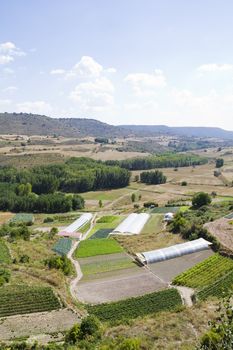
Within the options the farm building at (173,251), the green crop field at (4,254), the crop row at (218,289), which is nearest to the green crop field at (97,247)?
the farm building at (173,251)

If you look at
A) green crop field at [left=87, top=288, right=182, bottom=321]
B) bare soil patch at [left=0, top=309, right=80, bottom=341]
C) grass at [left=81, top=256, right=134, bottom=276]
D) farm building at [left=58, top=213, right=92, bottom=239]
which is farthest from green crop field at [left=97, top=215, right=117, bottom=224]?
bare soil patch at [left=0, top=309, right=80, bottom=341]

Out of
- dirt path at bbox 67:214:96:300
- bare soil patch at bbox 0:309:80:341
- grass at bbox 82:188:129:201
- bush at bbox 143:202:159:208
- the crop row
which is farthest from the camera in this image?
grass at bbox 82:188:129:201

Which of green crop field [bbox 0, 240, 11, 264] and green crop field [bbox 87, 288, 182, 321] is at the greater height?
green crop field [bbox 0, 240, 11, 264]

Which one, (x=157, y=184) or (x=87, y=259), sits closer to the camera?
(x=87, y=259)

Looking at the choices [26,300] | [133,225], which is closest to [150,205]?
[133,225]

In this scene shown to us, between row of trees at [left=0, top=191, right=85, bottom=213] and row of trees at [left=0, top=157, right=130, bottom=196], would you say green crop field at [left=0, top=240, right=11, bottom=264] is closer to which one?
row of trees at [left=0, top=191, right=85, bottom=213]

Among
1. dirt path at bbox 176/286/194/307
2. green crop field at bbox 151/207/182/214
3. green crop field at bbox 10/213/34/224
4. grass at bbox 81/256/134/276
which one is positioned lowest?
green crop field at bbox 10/213/34/224

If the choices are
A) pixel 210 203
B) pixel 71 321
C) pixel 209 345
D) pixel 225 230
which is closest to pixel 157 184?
pixel 210 203

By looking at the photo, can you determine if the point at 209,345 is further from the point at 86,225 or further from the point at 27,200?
the point at 27,200
